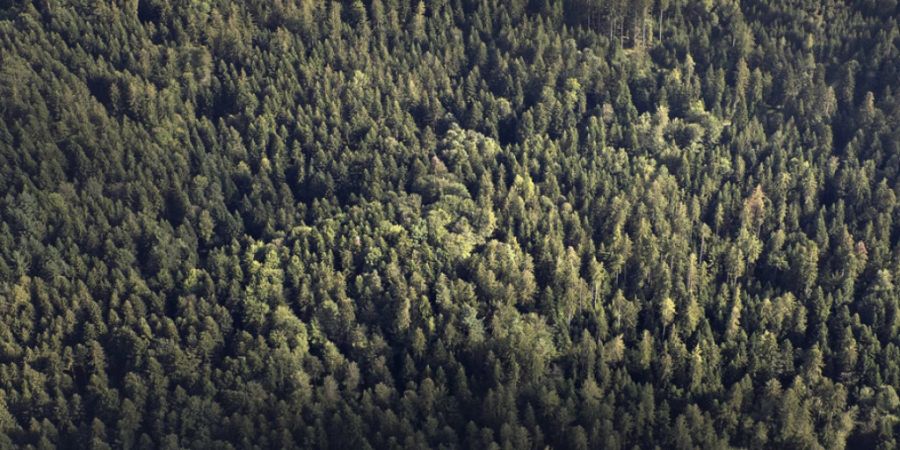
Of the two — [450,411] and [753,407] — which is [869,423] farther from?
[450,411]

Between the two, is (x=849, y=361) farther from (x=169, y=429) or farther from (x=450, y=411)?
(x=169, y=429)

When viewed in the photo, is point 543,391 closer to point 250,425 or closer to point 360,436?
point 360,436

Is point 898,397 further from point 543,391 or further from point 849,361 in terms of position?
point 543,391

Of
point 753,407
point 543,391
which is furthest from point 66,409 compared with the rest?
point 753,407

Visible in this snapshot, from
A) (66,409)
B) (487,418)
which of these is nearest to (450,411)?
(487,418)

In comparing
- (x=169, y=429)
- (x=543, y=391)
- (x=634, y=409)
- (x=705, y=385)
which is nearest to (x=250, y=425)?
(x=169, y=429)

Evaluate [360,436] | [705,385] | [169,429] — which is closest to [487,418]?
[360,436]
